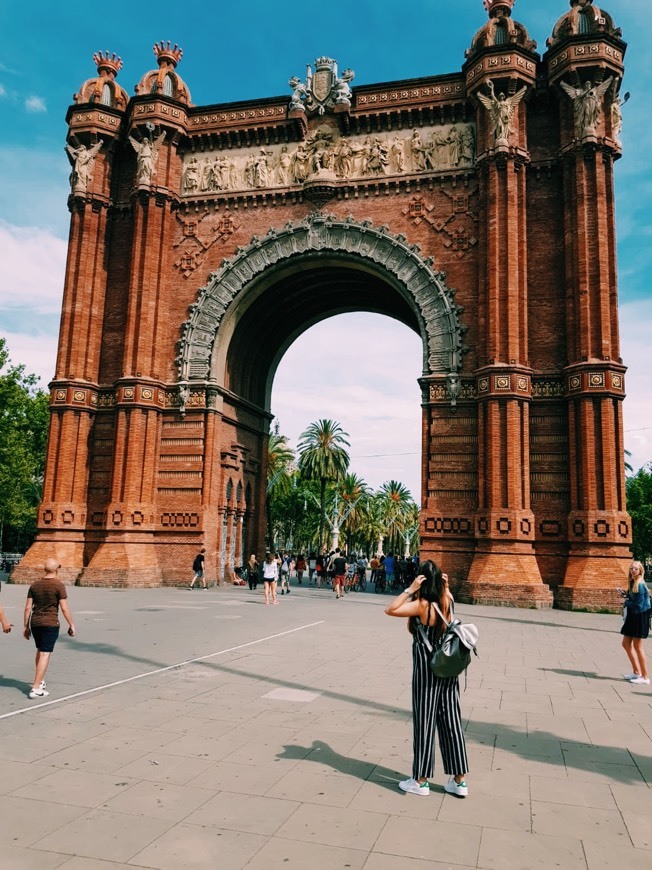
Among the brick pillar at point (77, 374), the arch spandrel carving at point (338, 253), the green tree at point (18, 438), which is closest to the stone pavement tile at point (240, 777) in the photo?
the arch spandrel carving at point (338, 253)

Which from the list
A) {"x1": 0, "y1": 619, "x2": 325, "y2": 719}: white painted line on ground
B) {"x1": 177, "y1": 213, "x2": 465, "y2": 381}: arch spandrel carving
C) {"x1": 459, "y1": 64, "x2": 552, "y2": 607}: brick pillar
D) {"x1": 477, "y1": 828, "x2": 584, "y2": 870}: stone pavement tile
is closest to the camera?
{"x1": 477, "y1": 828, "x2": 584, "y2": 870}: stone pavement tile

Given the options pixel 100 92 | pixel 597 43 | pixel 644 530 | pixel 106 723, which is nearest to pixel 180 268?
pixel 100 92

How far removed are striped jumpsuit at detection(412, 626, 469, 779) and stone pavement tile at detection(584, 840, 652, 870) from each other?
1053mm

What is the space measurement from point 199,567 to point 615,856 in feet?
69.9

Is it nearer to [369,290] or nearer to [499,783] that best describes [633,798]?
[499,783]

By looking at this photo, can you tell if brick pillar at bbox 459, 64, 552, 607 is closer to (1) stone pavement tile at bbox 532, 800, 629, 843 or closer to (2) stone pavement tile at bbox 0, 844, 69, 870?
(1) stone pavement tile at bbox 532, 800, 629, 843

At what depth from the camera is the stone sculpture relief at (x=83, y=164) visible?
91.4 feet

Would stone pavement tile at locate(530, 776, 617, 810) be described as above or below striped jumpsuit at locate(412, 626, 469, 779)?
below

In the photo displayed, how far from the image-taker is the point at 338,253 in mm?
26328

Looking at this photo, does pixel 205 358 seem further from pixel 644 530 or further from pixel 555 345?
pixel 644 530

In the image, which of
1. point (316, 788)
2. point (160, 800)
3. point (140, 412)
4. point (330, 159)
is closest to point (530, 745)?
point (316, 788)

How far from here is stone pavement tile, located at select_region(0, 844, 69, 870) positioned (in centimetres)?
381

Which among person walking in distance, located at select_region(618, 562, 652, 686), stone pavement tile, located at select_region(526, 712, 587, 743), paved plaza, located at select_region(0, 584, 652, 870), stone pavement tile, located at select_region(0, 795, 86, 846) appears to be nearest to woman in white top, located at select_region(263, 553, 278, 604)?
paved plaza, located at select_region(0, 584, 652, 870)

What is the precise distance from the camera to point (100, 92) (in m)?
28.4
